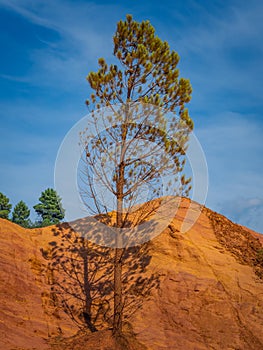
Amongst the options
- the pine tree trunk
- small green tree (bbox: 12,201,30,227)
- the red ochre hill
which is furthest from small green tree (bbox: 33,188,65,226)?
the pine tree trunk

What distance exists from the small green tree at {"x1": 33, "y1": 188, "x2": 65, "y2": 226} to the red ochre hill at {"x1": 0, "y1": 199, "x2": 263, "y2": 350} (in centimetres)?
3890

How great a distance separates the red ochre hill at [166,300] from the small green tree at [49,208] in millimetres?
38902

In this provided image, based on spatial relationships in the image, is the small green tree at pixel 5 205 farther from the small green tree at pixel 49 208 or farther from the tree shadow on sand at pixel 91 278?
the tree shadow on sand at pixel 91 278

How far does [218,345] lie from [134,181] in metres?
7.01

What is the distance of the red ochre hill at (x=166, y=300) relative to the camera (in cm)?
1351

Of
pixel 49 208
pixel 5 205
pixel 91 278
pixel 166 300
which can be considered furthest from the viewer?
pixel 49 208

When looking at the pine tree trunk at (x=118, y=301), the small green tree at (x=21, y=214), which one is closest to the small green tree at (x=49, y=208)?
the small green tree at (x=21, y=214)

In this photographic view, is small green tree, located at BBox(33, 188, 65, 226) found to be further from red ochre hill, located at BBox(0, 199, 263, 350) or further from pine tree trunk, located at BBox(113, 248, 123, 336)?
pine tree trunk, located at BBox(113, 248, 123, 336)

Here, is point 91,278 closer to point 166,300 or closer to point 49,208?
point 166,300

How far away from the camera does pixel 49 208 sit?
57.9 meters

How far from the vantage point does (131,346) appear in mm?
12805

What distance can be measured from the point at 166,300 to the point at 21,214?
4511cm

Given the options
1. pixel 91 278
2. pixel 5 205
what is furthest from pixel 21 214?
pixel 91 278

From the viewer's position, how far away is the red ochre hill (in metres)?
13.5
